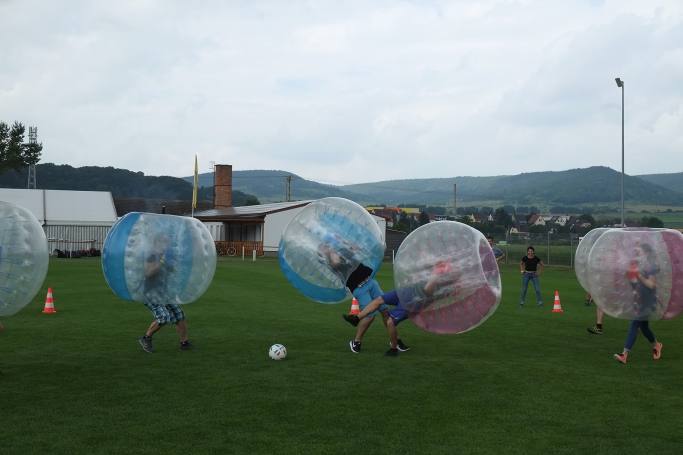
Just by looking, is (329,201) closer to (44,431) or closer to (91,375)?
(91,375)

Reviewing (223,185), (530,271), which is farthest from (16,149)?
(530,271)

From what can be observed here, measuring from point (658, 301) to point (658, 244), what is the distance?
0.77m

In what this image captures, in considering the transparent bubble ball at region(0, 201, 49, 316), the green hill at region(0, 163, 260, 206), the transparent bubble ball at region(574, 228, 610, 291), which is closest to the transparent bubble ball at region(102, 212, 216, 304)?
the transparent bubble ball at region(0, 201, 49, 316)

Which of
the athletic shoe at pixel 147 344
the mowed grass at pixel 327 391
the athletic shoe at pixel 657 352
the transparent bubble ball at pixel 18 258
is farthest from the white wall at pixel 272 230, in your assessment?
the transparent bubble ball at pixel 18 258

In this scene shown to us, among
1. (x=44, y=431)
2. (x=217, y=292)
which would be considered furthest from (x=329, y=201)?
(x=217, y=292)

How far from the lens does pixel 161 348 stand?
461 inches

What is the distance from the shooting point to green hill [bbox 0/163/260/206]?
128 metres

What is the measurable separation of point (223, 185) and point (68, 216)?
22.6 metres

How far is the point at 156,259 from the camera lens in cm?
989

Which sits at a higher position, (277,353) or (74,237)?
(74,237)

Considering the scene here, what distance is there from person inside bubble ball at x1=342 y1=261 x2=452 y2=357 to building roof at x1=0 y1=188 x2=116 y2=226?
131 ft

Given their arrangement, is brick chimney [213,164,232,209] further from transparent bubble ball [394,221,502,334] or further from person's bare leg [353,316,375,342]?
transparent bubble ball [394,221,502,334]

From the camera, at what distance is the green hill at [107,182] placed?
128 metres

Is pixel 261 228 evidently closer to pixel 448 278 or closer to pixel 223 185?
pixel 223 185
